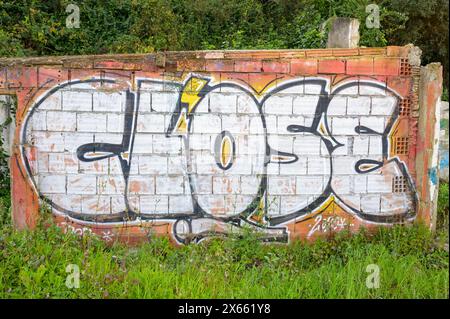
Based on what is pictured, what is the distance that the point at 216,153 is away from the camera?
553 centimetres

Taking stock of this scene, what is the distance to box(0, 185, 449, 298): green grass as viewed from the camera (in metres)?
4.34

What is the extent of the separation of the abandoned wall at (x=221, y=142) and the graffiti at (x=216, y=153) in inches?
0.5

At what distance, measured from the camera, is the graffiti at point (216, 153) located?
5.40 metres

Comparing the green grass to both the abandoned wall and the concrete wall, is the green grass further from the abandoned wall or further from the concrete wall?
the concrete wall

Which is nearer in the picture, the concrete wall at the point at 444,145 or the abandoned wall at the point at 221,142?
the abandoned wall at the point at 221,142

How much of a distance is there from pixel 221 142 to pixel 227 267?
4.96 ft

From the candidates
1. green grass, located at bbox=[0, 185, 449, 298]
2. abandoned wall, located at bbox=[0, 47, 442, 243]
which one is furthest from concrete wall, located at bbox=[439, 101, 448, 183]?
green grass, located at bbox=[0, 185, 449, 298]

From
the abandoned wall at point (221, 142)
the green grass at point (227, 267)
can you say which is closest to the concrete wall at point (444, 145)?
the abandoned wall at point (221, 142)

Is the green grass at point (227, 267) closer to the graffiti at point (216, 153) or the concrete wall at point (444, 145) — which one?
the graffiti at point (216, 153)

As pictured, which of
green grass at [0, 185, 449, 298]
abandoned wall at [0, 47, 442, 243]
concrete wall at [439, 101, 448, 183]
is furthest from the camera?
concrete wall at [439, 101, 448, 183]

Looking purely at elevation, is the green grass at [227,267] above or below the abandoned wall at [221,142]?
below

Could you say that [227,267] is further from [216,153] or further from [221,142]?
[221,142]

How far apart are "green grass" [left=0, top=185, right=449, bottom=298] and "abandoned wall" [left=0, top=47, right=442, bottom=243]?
0.27 meters

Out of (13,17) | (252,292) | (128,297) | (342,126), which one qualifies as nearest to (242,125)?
(342,126)
